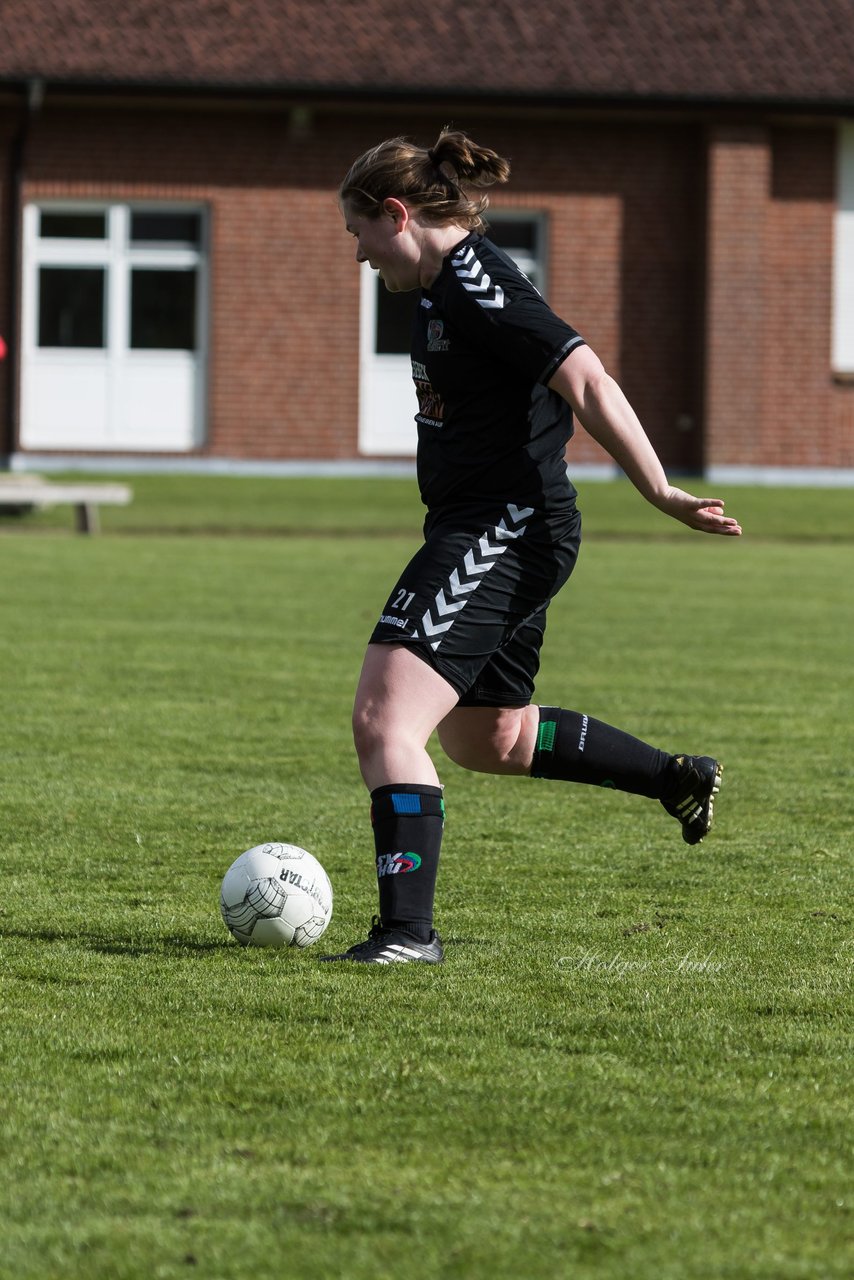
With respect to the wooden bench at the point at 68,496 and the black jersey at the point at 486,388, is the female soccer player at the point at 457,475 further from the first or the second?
the wooden bench at the point at 68,496

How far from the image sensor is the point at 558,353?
4.60 metres

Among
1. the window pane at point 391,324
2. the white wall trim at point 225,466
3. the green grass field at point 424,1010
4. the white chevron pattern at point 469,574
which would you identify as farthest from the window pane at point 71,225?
the white chevron pattern at point 469,574

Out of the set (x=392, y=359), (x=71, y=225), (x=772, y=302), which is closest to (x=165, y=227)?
(x=71, y=225)

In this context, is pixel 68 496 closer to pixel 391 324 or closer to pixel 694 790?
pixel 391 324

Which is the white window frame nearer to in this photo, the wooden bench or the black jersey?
the wooden bench

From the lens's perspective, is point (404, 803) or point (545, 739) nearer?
point (404, 803)

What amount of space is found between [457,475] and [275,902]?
1.13 metres

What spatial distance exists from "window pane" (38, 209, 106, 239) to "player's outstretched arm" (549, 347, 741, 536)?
71.3 ft

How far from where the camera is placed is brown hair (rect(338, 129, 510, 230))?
15.4ft

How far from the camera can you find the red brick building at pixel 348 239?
81.5 ft

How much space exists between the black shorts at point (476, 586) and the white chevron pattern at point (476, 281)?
508mm

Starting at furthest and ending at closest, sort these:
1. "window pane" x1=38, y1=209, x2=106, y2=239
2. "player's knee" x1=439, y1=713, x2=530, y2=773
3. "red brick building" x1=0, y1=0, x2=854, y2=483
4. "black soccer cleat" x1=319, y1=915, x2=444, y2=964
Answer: "window pane" x1=38, y1=209, x2=106, y2=239
"red brick building" x1=0, y1=0, x2=854, y2=483
"player's knee" x1=439, y1=713, x2=530, y2=773
"black soccer cleat" x1=319, y1=915, x2=444, y2=964

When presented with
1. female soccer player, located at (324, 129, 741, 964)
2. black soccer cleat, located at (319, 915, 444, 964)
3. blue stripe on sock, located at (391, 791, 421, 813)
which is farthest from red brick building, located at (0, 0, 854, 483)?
black soccer cleat, located at (319, 915, 444, 964)

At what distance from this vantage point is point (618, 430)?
15.2 feet
